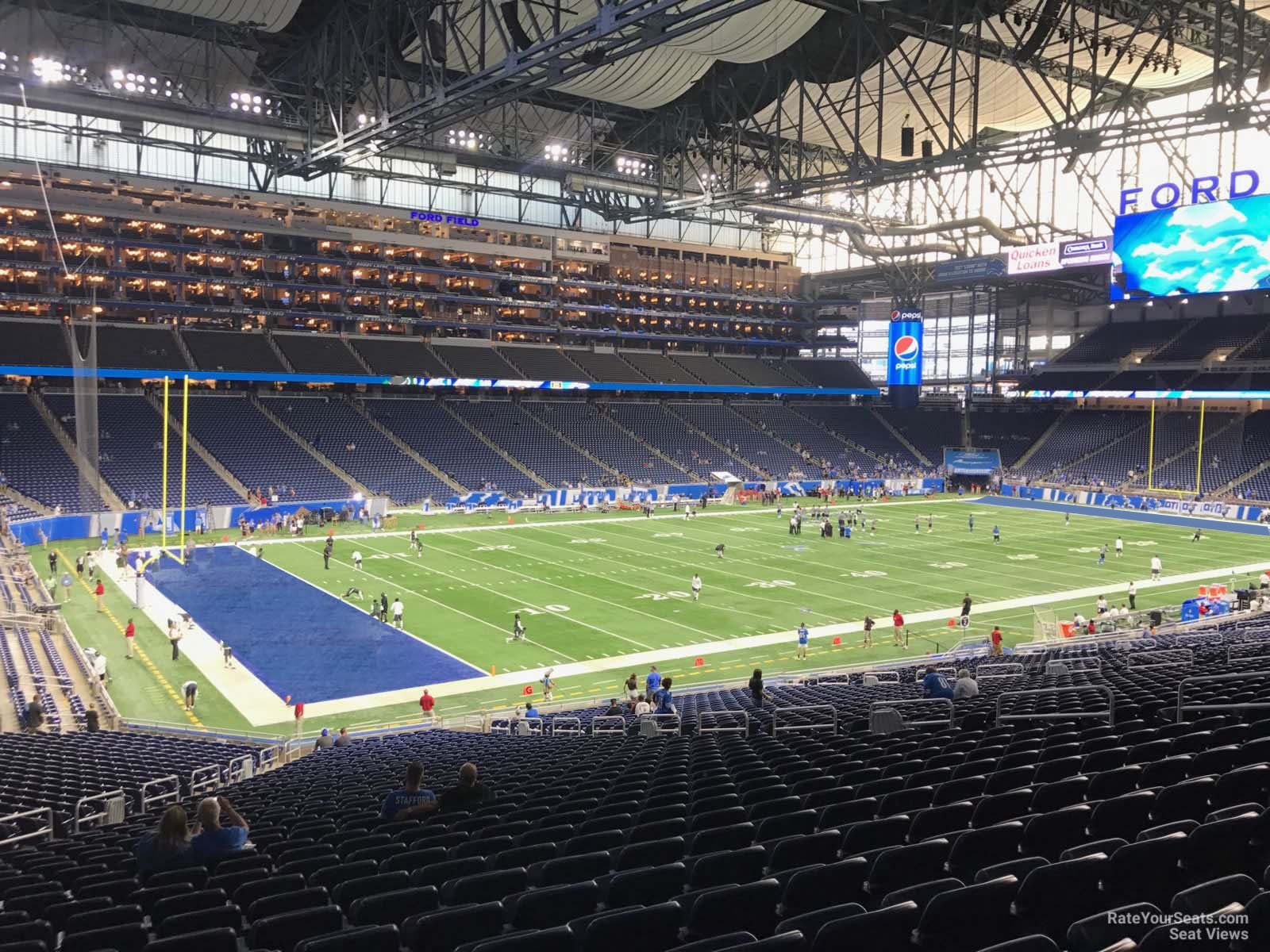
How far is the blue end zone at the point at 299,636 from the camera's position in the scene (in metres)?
26.8

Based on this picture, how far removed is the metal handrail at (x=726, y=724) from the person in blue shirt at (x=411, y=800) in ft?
A: 21.3

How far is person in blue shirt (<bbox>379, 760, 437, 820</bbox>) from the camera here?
909 centimetres

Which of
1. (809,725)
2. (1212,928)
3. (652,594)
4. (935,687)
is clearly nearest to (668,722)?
(809,725)

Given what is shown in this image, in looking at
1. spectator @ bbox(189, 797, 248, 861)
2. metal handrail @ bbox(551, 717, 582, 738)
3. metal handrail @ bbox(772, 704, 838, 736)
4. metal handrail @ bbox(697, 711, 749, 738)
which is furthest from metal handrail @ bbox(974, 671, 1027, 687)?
spectator @ bbox(189, 797, 248, 861)

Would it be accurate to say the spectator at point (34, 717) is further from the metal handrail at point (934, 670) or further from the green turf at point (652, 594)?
the metal handrail at point (934, 670)

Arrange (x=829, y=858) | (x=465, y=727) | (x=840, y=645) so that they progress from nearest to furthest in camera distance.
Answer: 1. (x=829, y=858)
2. (x=465, y=727)
3. (x=840, y=645)

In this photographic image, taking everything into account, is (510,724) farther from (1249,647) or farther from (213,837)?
(1249,647)

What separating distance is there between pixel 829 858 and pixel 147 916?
12.9ft

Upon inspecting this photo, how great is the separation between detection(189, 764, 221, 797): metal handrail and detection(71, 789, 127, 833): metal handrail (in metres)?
1.19

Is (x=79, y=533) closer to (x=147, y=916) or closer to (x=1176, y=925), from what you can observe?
(x=147, y=916)

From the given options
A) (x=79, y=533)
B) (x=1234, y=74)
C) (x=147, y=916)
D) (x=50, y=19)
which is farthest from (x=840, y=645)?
(x=50, y=19)

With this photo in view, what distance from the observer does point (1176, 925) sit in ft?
8.58

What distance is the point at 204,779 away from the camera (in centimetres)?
1540

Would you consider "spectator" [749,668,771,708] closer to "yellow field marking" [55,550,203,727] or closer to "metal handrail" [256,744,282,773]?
"metal handrail" [256,744,282,773]
